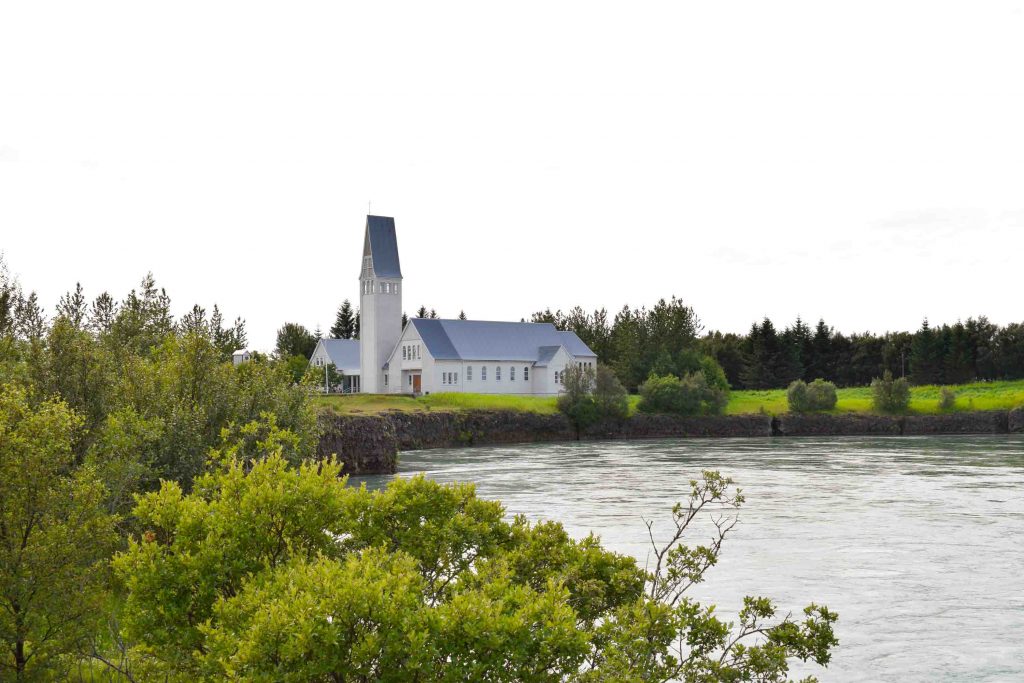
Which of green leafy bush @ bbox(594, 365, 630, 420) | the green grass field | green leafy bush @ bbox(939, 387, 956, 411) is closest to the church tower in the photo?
the green grass field

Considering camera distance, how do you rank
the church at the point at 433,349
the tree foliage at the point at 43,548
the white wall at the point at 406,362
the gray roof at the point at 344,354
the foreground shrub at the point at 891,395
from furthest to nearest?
1. the gray roof at the point at 344,354
2. the church at the point at 433,349
3. the white wall at the point at 406,362
4. the foreground shrub at the point at 891,395
5. the tree foliage at the point at 43,548

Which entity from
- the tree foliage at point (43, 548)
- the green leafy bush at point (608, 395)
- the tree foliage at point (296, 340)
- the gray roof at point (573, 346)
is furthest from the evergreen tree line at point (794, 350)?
the tree foliage at point (43, 548)

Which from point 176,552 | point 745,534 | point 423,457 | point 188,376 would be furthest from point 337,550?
point 423,457

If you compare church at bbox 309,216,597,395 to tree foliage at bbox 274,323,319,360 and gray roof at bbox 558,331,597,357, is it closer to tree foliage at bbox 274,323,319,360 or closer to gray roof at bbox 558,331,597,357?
gray roof at bbox 558,331,597,357

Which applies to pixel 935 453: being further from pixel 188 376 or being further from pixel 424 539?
pixel 424 539

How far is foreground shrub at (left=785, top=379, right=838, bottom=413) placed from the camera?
277 ft

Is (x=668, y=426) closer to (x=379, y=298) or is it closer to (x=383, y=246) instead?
(x=379, y=298)

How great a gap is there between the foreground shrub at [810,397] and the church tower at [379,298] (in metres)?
36.3

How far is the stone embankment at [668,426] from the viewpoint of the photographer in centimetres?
7144

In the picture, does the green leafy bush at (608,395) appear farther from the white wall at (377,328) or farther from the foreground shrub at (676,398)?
the white wall at (377,328)

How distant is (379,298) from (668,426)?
29.3m

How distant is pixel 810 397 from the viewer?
84562mm

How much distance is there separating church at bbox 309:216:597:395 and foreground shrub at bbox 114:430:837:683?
80098 mm

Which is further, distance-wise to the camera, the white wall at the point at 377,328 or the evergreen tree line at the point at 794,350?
the evergreen tree line at the point at 794,350
